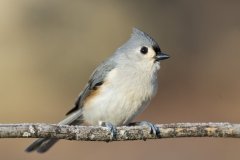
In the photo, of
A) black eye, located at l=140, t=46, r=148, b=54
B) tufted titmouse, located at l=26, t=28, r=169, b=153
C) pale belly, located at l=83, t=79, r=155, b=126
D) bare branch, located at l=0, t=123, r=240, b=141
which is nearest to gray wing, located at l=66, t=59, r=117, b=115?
tufted titmouse, located at l=26, t=28, r=169, b=153

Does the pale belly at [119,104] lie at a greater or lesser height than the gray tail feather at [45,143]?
greater

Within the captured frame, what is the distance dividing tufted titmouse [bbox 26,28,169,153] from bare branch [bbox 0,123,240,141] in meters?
0.47

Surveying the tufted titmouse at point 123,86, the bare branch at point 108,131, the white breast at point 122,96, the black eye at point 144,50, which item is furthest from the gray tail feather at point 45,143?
the bare branch at point 108,131

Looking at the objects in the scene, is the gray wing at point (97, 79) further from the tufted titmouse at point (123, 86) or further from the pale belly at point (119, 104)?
the pale belly at point (119, 104)

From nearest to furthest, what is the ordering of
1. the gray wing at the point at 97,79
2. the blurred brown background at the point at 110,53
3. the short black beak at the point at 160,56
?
the short black beak at the point at 160,56 → the gray wing at the point at 97,79 → the blurred brown background at the point at 110,53

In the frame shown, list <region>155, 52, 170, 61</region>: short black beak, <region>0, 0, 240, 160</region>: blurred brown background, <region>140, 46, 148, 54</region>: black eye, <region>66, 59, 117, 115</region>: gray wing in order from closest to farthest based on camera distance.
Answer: <region>155, 52, 170, 61</region>: short black beak → <region>140, 46, 148, 54</region>: black eye → <region>66, 59, 117, 115</region>: gray wing → <region>0, 0, 240, 160</region>: blurred brown background

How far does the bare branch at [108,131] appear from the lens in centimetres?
475

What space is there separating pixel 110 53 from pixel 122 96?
699cm

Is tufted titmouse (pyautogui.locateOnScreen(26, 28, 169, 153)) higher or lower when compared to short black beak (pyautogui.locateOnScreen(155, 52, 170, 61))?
lower

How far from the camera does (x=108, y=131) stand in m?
5.18

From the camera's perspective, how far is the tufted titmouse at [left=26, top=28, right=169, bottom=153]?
5.86 metres

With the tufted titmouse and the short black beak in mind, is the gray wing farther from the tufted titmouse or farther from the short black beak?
the short black beak

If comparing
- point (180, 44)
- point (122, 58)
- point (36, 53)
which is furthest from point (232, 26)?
point (122, 58)

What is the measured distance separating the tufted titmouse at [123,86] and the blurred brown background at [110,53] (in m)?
4.17
